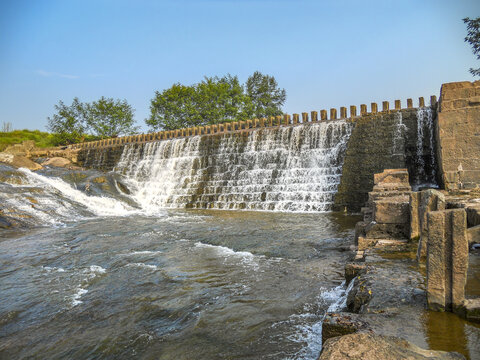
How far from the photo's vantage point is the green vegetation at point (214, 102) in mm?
35500

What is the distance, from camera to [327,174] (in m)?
14.8

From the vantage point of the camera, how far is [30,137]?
45.1m

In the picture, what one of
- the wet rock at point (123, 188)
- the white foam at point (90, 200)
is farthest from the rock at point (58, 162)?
the wet rock at point (123, 188)

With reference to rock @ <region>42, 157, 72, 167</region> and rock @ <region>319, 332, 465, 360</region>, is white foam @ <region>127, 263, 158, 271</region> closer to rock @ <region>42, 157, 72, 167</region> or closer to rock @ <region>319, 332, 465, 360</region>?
rock @ <region>319, 332, 465, 360</region>

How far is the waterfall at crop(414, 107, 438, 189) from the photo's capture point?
1247 cm

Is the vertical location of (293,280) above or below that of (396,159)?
below

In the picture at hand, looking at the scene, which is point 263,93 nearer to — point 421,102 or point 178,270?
point 421,102

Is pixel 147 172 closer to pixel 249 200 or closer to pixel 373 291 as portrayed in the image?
pixel 249 200

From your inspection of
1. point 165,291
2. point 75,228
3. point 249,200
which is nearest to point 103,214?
point 75,228

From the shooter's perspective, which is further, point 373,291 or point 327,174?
point 327,174

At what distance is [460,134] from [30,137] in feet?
162

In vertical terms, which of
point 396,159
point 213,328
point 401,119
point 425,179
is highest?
point 401,119

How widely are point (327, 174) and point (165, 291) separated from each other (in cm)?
1140

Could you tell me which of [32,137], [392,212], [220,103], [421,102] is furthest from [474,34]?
[32,137]
